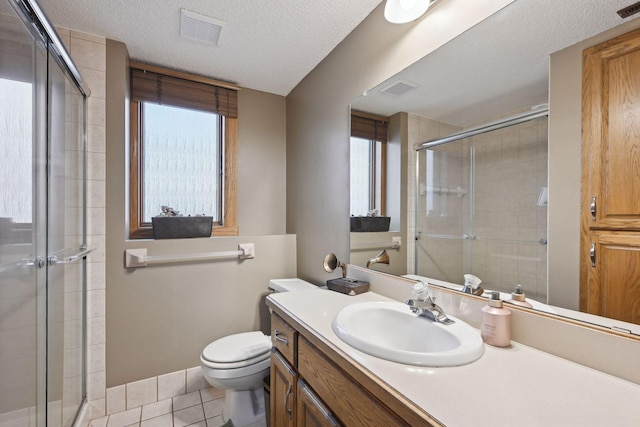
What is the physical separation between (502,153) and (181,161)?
2.10m

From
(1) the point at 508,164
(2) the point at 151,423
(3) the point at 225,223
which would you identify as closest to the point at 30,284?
(2) the point at 151,423

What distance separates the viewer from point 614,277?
0.72 metres

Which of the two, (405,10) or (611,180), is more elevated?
(405,10)

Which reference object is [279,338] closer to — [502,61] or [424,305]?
[424,305]

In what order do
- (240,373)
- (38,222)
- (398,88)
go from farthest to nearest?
(240,373) → (398,88) → (38,222)

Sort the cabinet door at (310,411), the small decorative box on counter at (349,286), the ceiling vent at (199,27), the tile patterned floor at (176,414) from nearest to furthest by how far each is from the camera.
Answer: the cabinet door at (310,411) < the small decorative box on counter at (349,286) < the ceiling vent at (199,27) < the tile patterned floor at (176,414)

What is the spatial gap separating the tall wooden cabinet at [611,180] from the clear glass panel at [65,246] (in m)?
1.90

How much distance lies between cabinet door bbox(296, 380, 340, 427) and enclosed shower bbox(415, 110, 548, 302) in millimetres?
639

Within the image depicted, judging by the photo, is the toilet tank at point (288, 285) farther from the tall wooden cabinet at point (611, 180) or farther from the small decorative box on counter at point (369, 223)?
the tall wooden cabinet at point (611, 180)

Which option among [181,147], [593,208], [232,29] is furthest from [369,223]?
[181,147]

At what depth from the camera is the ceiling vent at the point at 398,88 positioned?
1.34 meters

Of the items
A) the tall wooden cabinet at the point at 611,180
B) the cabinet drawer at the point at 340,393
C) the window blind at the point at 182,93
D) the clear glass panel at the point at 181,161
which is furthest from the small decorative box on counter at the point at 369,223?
the window blind at the point at 182,93

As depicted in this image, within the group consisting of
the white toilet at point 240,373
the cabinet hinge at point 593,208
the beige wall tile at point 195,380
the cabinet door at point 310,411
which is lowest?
the beige wall tile at point 195,380

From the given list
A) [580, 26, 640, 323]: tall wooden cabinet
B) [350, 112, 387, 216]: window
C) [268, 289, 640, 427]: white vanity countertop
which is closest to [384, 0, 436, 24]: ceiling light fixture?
[350, 112, 387, 216]: window
